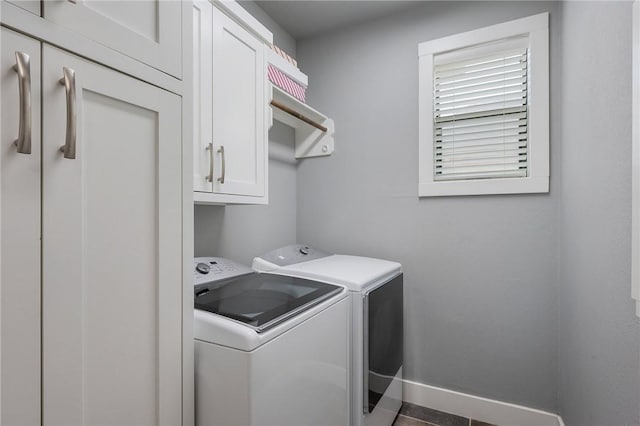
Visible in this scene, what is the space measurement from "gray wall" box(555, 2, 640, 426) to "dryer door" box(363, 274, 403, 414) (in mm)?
863

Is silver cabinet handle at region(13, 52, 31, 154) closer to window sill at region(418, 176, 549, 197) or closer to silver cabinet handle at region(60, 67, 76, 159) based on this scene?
silver cabinet handle at region(60, 67, 76, 159)

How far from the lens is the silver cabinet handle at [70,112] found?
0.68m

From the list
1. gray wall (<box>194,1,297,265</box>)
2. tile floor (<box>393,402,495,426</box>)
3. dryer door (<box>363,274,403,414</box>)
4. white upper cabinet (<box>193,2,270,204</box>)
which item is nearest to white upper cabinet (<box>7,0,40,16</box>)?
white upper cabinet (<box>193,2,270,204</box>)

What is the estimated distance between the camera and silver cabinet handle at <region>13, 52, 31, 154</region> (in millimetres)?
613

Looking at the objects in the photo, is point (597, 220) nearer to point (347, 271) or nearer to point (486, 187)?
point (486, 187)

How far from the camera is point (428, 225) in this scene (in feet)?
7.23

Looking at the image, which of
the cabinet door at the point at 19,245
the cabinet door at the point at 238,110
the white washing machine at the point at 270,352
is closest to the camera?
the cabinet door at the point at 19,245

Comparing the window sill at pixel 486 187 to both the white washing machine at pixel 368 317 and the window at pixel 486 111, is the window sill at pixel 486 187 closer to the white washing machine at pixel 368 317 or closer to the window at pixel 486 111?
the window at pixel 486 111

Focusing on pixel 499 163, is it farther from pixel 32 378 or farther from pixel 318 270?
pixel 32 378

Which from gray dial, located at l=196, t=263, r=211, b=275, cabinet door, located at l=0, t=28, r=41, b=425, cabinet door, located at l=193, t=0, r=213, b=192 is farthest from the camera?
gray dial, located at l=196, t=263, r=211, b=275

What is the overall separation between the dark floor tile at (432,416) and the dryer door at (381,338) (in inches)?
12.5

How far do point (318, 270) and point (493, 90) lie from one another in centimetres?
157

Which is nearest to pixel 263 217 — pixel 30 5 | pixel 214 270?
pixel 214 270

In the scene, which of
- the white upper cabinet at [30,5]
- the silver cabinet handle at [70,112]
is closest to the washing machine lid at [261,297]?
the silver cabinet handle at [70,112]
